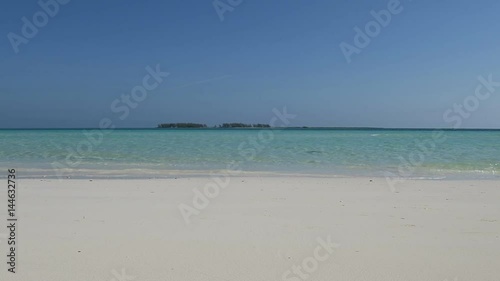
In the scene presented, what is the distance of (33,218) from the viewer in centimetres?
570

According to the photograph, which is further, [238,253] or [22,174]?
[22,174]

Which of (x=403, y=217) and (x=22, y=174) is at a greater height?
(x=22, y=174)

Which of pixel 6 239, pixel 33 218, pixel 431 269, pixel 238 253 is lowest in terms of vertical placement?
pixel 431 269

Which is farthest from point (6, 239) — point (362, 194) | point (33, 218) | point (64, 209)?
point (362, 194)

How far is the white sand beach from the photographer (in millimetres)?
3746

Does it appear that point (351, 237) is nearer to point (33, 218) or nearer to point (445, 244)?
point (445, 244)

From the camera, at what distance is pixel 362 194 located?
811cm

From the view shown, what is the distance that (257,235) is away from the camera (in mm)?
4898

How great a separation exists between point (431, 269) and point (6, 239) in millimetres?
4800

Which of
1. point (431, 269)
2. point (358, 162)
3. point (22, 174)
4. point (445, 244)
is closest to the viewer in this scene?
point (431, 269)

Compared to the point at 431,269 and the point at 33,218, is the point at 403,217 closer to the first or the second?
the point at 431,269

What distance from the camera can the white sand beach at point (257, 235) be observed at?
375 cm

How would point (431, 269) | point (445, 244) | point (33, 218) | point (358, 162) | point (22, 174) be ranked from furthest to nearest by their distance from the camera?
point (358, 162), point (22, 174), point (33, 218), point (445, 244), point (431, 269)

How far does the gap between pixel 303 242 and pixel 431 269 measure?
1418mm
